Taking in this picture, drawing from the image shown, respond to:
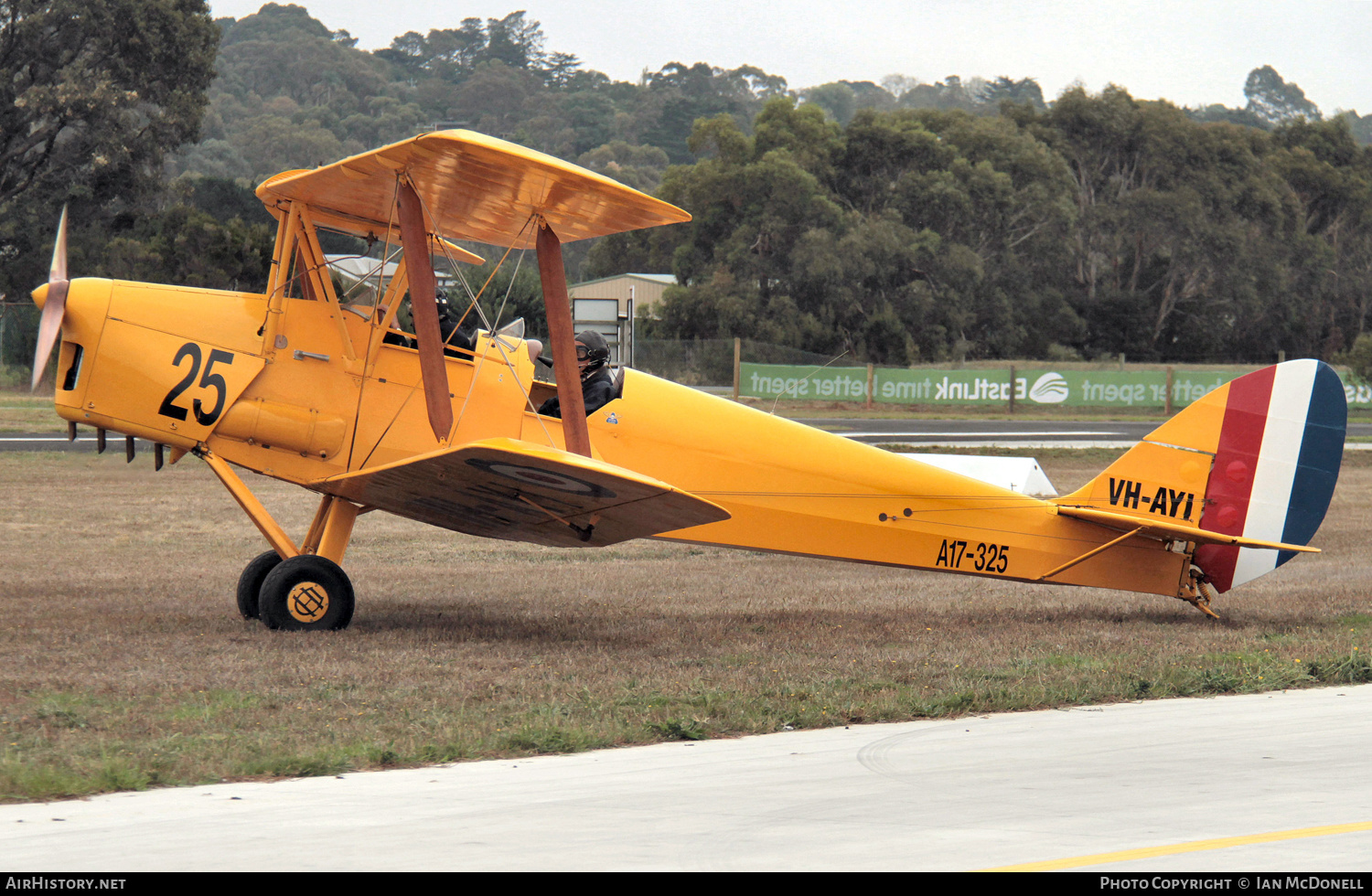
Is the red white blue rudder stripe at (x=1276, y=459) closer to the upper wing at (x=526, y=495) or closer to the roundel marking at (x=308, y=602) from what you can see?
the upper wing at (x=526, y=495)

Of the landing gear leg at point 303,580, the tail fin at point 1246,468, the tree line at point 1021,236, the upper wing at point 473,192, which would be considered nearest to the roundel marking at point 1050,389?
the tree line at point 1021,236

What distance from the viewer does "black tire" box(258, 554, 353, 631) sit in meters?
8.07

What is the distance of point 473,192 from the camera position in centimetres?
838

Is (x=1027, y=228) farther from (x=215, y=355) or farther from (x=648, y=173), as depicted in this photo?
(x=215, y=355)

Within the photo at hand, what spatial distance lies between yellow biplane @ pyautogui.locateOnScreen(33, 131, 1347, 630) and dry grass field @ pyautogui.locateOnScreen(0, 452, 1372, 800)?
636 millimetres

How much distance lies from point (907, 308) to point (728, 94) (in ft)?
287

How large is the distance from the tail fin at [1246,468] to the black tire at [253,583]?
6166 millimetres

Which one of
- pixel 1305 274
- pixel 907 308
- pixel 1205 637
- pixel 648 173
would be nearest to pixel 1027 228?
pixel 907 308

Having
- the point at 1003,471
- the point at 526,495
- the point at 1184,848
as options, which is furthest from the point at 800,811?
the point at 1003,471

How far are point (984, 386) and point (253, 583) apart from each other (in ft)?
106

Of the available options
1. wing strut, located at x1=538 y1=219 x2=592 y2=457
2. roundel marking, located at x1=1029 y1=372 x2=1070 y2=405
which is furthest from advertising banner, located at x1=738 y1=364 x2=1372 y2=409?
wing strut, located at x1=538 y1=219 x2=592 y2=457

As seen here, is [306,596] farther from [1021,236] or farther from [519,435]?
[1021,236]

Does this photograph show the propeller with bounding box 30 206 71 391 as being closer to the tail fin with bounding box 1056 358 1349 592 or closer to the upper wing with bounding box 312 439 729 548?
the upper wing with bounding box 312 439 729 548

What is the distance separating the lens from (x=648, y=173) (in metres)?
89.4
